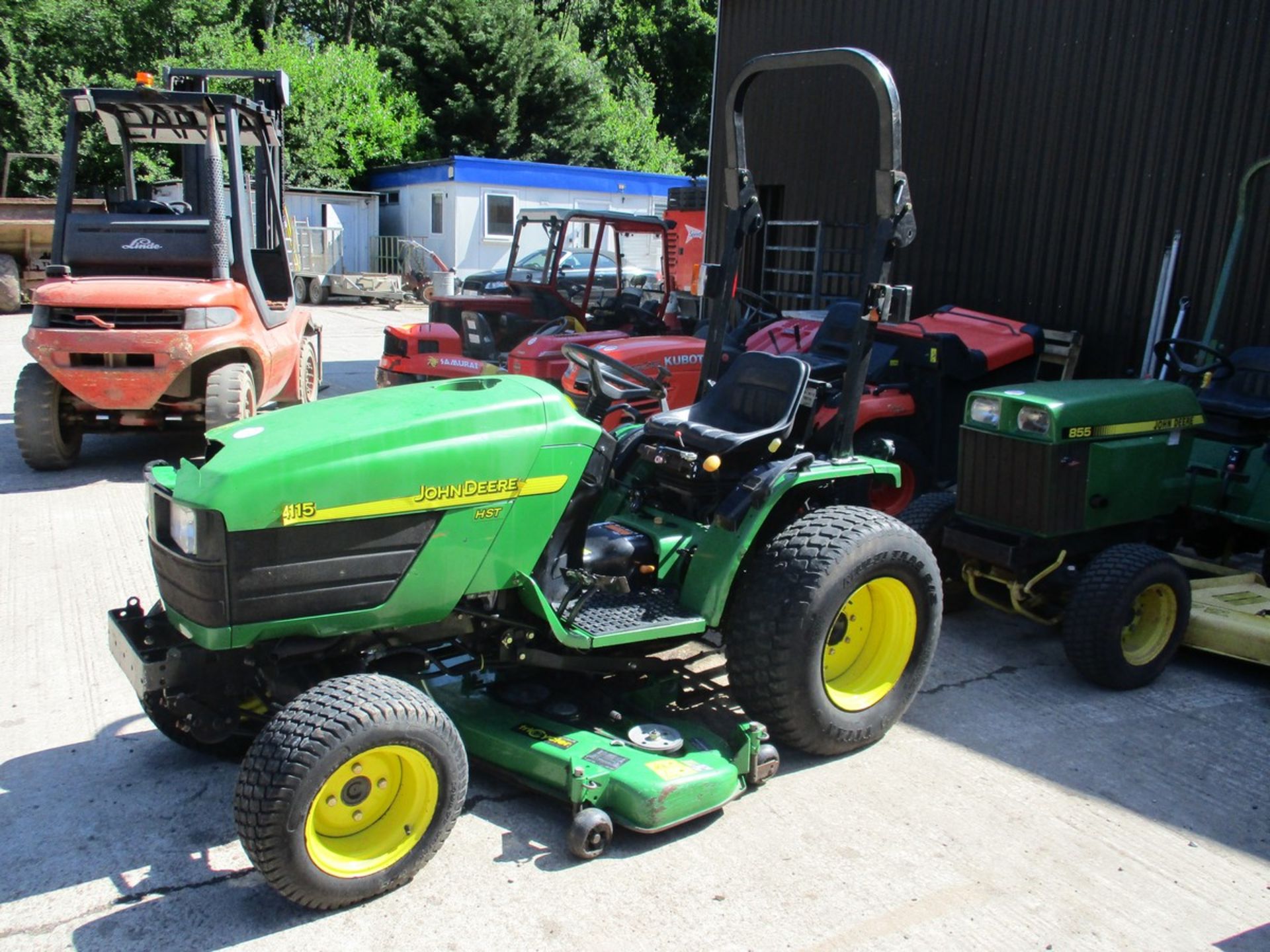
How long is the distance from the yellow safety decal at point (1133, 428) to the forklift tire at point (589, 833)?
2638 millimetres

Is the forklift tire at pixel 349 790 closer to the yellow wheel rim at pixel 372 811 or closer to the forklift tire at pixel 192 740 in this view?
the yellow wheel rim at pixel 372 811

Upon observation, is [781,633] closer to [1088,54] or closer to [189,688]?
[189,688]

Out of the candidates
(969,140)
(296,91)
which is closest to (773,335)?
(969,140)

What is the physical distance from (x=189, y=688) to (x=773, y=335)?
17.9 feet

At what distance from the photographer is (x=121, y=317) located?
7.02 metres

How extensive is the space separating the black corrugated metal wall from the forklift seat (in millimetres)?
4738

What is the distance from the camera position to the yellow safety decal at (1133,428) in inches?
178

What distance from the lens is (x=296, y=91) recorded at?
26344 mm

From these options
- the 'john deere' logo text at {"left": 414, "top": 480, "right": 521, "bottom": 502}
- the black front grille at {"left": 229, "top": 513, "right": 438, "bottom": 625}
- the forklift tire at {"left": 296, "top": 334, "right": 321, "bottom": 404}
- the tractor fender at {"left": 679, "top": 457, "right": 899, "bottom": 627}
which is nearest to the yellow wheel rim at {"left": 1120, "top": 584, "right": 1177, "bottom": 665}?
the tractor fender at {"left": 679, "top": 457, "right": 899, "bottom": 627}

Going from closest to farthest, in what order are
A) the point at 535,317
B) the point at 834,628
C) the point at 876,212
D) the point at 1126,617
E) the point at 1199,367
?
the point at 834,628
the point at 876,212
the point at 1126,617
the point at 1199,367
the point at 535,317

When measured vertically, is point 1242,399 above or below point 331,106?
below

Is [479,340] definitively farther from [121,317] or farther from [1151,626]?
[1151,626]

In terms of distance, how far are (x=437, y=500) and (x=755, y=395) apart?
1.43m

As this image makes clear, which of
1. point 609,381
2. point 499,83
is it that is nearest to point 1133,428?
point 609,381
